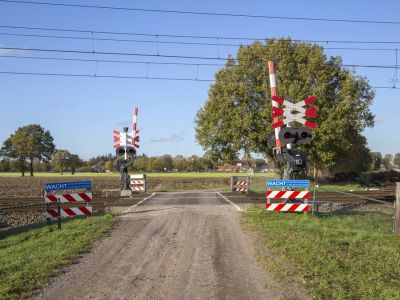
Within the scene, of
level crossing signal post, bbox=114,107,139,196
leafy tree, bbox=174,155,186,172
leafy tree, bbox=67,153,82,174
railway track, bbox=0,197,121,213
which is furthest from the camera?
leafy tree, bbox=174,155,186,172

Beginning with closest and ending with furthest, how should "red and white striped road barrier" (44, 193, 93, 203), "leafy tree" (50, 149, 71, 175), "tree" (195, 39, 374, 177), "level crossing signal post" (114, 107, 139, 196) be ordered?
1. "red and white striped road barrier" (44, 193, 93, 203)
2. "level crossing signal post" (114, 107, 139, 196)
3. "tree" (195, 39, 374, 177)
4. "leafy tree" (50, 149, 71, 175)

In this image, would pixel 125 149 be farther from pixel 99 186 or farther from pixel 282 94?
pixel 99 186

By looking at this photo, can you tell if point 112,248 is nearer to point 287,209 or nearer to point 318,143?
point 287,209

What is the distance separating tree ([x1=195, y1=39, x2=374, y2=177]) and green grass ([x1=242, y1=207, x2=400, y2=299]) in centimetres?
2164

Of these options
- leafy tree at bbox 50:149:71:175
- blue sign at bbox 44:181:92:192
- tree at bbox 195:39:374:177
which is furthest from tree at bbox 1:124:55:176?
blue sign at bbox 44:181:92:192

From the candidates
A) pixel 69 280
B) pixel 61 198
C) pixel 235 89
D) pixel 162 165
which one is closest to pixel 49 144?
pixel 162 165

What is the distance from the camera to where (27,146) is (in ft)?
309

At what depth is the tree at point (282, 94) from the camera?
33969 millimetres

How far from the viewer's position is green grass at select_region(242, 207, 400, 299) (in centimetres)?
687


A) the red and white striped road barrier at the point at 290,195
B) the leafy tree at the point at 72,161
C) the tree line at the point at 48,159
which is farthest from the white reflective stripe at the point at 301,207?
the leafy tree at the point at 72,161

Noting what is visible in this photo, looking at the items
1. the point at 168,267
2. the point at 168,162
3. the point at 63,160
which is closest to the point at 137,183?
the point at 168,267

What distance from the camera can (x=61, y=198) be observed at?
13828 millimetres

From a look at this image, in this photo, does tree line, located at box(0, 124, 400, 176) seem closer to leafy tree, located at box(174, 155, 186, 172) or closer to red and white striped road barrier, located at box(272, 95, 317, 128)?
leafy tree, located at box(174, 155, 186, 172)

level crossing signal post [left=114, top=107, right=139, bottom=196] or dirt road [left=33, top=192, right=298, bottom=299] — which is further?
level crossing signal post [left=114, top=107, right=139, bottom=196]
